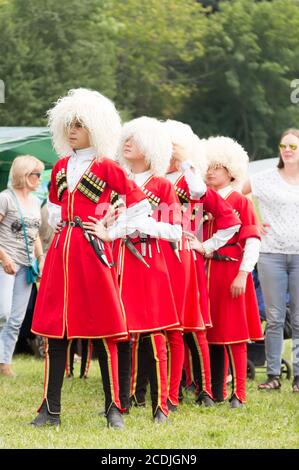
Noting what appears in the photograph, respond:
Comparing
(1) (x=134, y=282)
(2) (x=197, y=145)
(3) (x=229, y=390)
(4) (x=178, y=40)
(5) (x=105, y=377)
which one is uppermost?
(4) (x=178, y=40)

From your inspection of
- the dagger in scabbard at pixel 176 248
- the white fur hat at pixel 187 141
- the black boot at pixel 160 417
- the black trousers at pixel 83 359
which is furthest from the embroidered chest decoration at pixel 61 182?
the black trousers at pixel 83 359

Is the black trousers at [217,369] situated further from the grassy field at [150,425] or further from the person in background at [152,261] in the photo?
the person in background at [152,261]

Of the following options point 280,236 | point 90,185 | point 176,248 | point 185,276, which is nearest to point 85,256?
point 90,185

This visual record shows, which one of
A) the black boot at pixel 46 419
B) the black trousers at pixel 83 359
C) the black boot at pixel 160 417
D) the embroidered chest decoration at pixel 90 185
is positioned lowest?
the black trousers at pixel 83 359

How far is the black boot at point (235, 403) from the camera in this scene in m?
8.15

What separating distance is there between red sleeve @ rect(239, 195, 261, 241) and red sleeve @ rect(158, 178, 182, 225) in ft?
3.06

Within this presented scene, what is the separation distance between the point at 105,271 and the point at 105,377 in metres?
0.61

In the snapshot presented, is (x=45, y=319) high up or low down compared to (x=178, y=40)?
down

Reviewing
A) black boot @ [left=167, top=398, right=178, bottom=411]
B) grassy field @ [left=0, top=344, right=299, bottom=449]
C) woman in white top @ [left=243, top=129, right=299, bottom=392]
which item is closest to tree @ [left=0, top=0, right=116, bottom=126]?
woman in white top @ [left=243, top=129, right=299, bottom=392]

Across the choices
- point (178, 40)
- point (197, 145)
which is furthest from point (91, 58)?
point (197, 145)

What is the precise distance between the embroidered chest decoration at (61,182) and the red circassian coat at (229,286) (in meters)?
1.59

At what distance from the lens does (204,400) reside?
819cm

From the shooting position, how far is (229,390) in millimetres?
9289

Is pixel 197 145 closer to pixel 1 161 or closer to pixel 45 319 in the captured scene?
pixel 45 319
